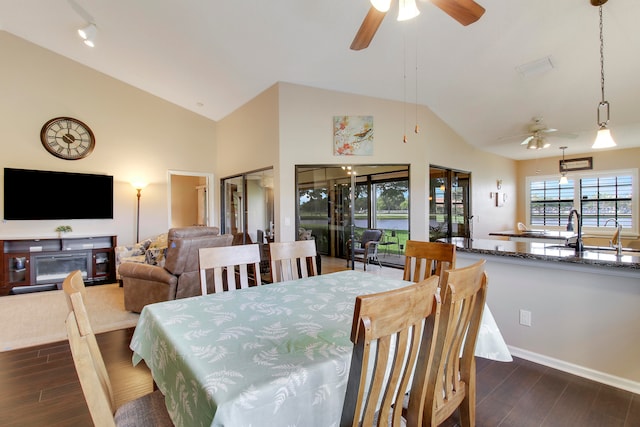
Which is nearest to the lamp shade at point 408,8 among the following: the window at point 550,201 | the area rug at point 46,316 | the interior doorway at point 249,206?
the interior doorway at point 249,206

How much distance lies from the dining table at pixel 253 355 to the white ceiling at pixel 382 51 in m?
2.87

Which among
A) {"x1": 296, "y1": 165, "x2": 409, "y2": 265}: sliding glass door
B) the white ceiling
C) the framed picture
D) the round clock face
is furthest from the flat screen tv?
the framed picture

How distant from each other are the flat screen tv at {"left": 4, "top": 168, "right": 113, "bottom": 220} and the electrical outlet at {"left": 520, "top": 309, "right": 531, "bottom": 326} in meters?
6.47

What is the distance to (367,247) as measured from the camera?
5223mm

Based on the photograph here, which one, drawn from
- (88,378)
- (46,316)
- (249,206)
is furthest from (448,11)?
(46,316)

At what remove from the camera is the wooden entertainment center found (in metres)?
4.55

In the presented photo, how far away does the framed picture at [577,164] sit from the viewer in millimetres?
7215

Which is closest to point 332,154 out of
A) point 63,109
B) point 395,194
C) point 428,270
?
point 395,194

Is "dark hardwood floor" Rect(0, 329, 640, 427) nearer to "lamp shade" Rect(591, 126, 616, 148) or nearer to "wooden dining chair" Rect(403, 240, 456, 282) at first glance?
"wooden dining chair" Rect(403, 240, 456, 282)

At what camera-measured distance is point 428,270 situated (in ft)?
7.20

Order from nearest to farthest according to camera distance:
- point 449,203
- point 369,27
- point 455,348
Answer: point 455,348, point 369,27, point 449,203

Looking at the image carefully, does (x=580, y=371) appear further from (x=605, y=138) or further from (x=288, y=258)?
(x=288, y=258)

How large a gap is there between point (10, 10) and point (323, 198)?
528cm

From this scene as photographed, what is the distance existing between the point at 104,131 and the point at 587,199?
35.8 ft
